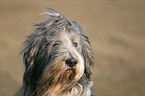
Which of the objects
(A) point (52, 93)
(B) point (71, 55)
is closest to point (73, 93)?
(A) point (52, 93)

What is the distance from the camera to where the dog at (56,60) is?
13.4 ft

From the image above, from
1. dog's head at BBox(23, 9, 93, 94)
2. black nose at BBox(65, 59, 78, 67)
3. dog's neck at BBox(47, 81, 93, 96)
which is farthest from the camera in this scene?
dog's neck at BBox(47, 81, 93, 96)

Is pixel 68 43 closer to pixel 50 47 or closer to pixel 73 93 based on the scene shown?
pixel 50 47

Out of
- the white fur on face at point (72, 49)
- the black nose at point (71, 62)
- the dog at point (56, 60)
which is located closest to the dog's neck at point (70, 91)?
the dog at point (56, 60)

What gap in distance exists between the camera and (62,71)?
13.3 ft

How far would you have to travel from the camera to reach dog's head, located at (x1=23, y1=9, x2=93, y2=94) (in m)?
4.05

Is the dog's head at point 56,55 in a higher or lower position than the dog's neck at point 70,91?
higher

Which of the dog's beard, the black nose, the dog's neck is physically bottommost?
the dog's neck

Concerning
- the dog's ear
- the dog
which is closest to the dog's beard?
the dog

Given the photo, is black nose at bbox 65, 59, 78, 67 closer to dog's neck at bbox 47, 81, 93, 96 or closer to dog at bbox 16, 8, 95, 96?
dog at bbox 16, 8, 95, 96

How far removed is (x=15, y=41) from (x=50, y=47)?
27.1 feet

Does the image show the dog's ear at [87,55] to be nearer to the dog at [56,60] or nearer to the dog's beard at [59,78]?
the dog at [56,60]

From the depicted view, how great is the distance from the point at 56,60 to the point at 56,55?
0.26ft

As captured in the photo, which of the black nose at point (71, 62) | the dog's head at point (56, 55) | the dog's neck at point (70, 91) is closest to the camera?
the black nose at point (71, 62)
